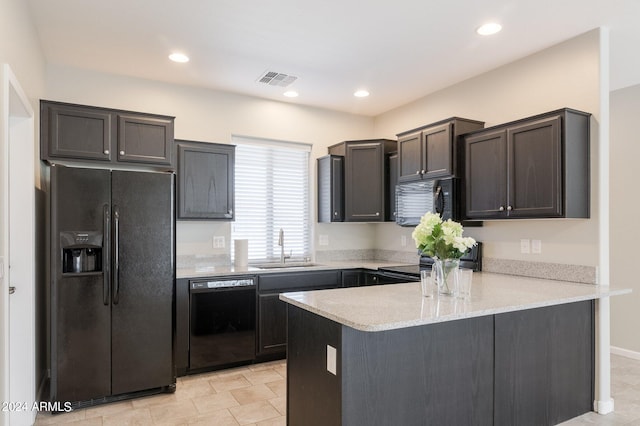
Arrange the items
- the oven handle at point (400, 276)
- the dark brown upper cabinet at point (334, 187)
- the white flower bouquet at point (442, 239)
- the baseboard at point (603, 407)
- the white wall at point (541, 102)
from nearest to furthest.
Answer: the white flower bouquet at point (442, 239), the baseboard at point (603, 407), the white wall at point (541, 102), the oven handle at point (400, 276), the dark brown upper cabinet at point (334, 187)

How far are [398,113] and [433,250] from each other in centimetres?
291

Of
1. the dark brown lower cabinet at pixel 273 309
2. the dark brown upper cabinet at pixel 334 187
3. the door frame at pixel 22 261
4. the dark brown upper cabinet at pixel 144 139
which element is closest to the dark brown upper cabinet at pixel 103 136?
the dark brown upper cabinet at pixel 144 139

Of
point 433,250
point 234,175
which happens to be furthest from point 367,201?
point 433,250

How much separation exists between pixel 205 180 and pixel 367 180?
5.87ft

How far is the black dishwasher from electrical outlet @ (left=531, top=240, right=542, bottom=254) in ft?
8.13

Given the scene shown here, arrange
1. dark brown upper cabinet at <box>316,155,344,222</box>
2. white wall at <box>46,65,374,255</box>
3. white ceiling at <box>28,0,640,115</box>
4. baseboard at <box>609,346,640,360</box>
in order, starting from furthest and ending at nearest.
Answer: dark brown upper cabinet at <box>316,155,344,222</box>
baseboard at <box>609,346,640,360</box>
white wall at <box>46,65,374,255</box>
white ceiling at <box>28,0,640,115</box>

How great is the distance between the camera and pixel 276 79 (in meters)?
4.01

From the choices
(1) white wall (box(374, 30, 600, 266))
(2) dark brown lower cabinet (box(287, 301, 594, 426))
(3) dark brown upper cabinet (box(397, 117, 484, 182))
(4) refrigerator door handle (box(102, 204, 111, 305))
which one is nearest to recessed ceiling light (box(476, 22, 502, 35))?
(1) white wall (box(374, 30, 600, 266))

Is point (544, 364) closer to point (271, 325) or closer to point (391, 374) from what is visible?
point (391, 374)

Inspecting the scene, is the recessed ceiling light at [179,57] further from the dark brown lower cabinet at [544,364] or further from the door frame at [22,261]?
the dark brown lower cabinet at [544,364]

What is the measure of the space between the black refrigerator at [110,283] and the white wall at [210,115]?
3.16ft

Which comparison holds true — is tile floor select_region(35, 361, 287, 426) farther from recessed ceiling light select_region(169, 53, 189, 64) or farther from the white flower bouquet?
recessed ceiling light select_region(169, 53, 189, 64)

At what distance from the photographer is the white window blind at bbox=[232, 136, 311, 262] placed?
4.57 metres

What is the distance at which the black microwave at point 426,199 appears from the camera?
3715 millimetres
